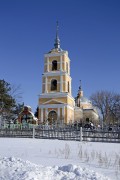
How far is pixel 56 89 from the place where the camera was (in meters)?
52.8

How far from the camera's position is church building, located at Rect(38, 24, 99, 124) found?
51344 millimetres

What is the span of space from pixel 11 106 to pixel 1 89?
121 inches

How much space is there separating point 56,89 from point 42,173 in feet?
155

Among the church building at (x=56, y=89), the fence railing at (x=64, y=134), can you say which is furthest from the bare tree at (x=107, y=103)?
the fence railing at (x=64, y=134)

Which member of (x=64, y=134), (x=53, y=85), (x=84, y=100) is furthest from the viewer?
(x=84, y=100)

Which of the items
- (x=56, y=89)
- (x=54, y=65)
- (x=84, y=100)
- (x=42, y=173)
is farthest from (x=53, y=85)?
(x=42, y=173)

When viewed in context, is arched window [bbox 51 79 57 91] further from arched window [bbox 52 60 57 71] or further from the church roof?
the church roof

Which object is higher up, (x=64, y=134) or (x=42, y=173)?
(x=64, y=134)

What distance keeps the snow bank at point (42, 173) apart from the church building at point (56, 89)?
1727 inches

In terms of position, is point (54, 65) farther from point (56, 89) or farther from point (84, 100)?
point (84, 100)

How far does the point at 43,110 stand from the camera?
52.7 metres

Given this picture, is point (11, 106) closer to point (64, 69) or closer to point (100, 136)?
point (64, 69)

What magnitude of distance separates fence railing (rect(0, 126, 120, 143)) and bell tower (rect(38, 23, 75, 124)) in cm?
2709

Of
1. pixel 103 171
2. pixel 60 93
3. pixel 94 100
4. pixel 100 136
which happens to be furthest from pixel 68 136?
pixel 94 100
